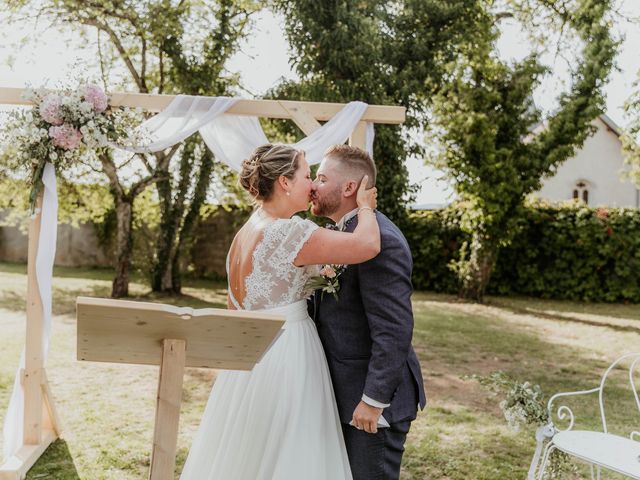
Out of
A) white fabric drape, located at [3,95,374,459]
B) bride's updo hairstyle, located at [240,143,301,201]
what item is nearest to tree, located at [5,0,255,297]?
white fabric drape, located at [3,95,374,459]

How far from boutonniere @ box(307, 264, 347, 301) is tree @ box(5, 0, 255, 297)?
32.0 feet

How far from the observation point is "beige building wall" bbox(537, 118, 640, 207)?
26.7 m

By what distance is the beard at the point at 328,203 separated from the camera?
9.00ft

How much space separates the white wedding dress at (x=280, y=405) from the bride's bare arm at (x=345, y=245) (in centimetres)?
4

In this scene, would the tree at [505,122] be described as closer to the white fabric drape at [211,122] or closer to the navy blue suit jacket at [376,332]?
the white fabric drape at [211,122]

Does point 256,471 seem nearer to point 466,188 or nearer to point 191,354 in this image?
point 191,354

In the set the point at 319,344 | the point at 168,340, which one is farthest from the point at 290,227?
the point at 168,340

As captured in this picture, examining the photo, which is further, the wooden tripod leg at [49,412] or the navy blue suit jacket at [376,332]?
the wooden tripod leg at [49,412]

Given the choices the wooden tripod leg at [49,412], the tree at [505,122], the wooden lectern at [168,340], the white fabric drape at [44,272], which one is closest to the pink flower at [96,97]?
the white fabric drape at [44,272]

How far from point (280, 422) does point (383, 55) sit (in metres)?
12.5

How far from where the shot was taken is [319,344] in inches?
108

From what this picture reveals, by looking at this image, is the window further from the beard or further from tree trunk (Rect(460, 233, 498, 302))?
the beard

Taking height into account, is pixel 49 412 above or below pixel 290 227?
below

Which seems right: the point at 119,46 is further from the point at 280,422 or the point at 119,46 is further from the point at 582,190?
the point at 582,190
